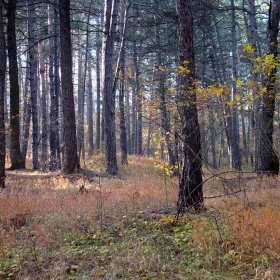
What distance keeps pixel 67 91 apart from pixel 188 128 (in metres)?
6.46

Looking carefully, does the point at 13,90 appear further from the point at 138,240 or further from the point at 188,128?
the point at 138,240

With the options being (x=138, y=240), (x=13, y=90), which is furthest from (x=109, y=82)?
(x=138, y=240)

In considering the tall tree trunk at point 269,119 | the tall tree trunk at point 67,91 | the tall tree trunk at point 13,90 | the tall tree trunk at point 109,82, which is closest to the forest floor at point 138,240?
the tall tree trunk at point 269,119

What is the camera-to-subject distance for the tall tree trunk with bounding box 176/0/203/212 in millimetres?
5098

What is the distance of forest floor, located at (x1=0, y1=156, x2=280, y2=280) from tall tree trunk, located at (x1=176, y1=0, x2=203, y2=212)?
0.39 meters

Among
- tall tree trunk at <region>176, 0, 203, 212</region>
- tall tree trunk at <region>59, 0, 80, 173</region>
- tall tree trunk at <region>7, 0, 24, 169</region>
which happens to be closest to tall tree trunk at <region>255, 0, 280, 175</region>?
tall tree trunk at <region>176, 0, 203, 212</region>

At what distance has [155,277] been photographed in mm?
3248

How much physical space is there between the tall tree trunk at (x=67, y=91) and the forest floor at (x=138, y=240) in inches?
158

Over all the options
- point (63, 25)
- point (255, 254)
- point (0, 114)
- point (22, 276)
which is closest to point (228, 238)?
point (255, 254)

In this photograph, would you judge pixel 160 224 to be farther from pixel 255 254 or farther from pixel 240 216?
pixel 255 254

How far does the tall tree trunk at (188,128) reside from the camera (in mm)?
5098

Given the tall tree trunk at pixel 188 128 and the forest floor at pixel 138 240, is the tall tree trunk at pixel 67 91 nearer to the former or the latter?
the forest floor at pixel 138 240

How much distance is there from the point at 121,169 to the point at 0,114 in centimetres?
678

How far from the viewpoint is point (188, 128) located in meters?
5.12
